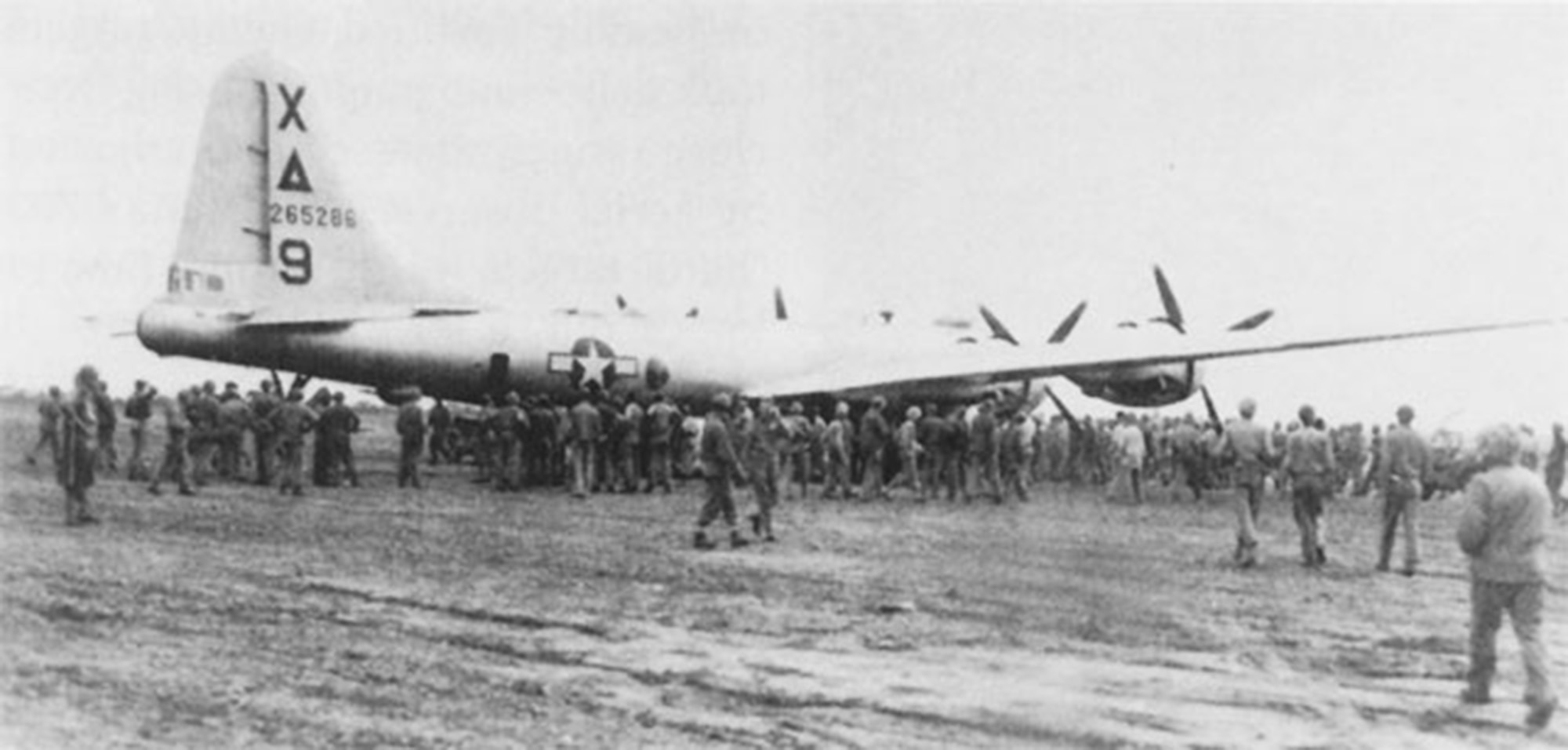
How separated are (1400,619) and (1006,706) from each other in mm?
5258

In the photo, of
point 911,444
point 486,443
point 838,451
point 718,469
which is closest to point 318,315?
point 486,443

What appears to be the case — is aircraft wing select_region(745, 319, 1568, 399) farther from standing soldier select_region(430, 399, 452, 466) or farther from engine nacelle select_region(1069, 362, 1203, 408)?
Result: standing soldier select_region(430, 399, 452, 466)

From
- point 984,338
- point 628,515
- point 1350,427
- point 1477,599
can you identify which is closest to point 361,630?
point 1477,599

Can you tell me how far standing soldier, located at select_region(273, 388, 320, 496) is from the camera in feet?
68.2

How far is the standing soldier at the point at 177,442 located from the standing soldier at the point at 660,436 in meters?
6.53

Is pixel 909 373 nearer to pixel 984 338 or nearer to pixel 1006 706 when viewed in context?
pixel 984 338

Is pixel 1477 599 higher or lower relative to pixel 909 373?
lower

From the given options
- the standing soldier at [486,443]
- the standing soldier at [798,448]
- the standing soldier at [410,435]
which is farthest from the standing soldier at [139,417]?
the standing soldier at [798,448]

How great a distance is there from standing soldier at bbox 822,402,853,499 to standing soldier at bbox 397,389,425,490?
6054 millimetres

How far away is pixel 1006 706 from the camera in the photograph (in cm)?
845

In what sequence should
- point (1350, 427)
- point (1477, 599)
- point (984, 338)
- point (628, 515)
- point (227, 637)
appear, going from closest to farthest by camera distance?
point (1477, 599) → point (227, 637) → point (628, 515) → point (984, 338) → point (1350, 427)

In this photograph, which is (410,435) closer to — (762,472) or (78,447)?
(78,447)

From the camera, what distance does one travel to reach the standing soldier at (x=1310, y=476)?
15688 millimetres

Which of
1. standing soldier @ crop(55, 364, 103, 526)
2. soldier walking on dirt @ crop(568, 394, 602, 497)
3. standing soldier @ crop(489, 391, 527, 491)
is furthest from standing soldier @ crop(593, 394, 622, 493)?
standing soldier @ crop(55, 364, 103, 526)
